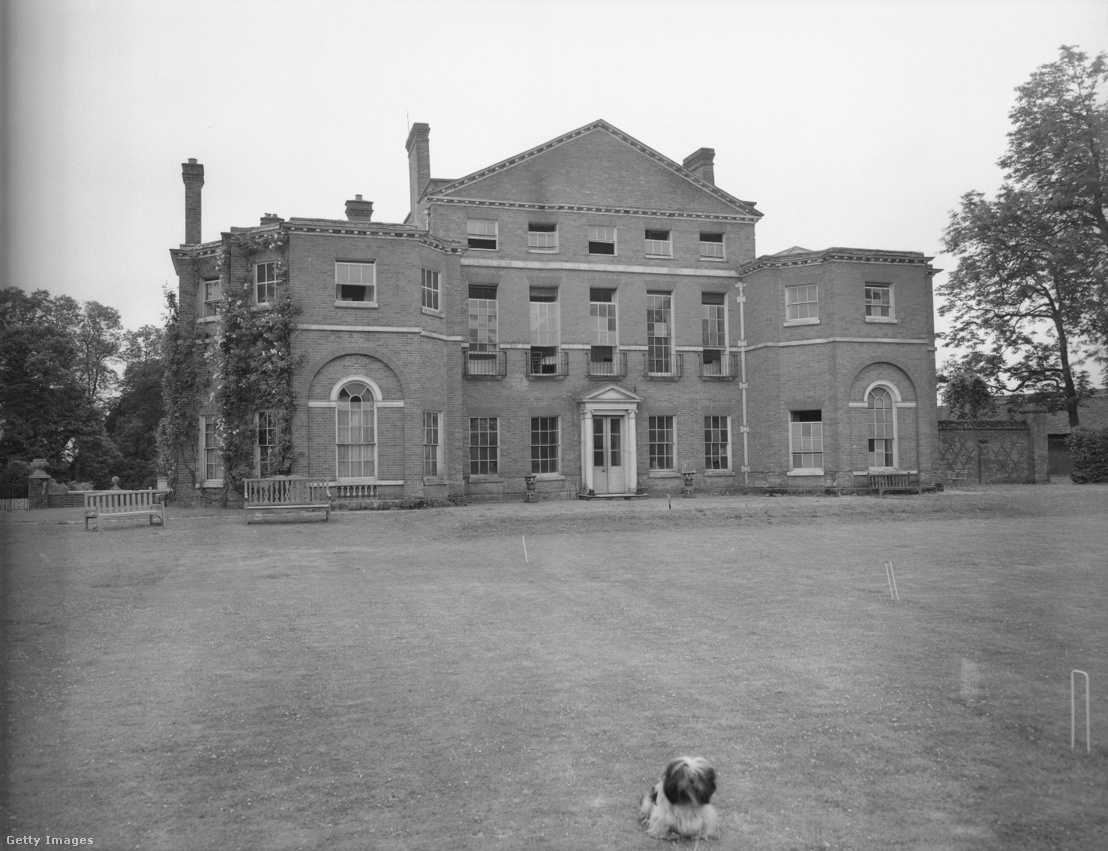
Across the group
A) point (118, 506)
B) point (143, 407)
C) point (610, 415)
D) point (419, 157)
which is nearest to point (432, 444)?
point (610, 415)

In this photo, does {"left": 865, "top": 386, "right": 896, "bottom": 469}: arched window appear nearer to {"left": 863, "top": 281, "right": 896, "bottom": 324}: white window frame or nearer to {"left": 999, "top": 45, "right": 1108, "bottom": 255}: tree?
{"left": 863, "top": 281, "right": 896, "bottom": 324}: white window frame

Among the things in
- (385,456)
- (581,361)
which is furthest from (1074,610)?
(581,361)

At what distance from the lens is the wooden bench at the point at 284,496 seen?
19.2 m

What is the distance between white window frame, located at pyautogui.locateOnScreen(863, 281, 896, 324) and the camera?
2762 centimetres

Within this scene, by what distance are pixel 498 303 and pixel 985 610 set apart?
20.9 m

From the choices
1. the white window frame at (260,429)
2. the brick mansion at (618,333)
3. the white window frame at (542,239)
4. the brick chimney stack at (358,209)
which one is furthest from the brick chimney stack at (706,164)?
the white window frame at (260,429)

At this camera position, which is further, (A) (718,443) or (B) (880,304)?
(A) (718,443)

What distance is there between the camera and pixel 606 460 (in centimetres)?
2830

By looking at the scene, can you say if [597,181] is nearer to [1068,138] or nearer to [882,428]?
[882,428]

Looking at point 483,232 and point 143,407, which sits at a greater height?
point 483,232

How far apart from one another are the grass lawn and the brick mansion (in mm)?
14132

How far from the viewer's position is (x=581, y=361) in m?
28.3

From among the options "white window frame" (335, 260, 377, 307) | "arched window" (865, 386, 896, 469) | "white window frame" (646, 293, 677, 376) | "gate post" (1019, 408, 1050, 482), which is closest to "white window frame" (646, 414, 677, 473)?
"white window frame" (646, 293, 677, 376)

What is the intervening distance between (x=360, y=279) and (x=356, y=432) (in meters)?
4.38
